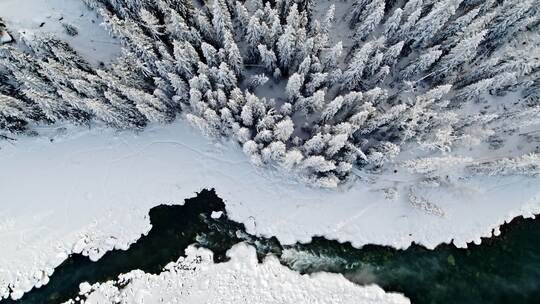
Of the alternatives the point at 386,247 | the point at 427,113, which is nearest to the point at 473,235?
the point at 386,247

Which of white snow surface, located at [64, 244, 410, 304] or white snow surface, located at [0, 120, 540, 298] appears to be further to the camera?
white snow surface, located at [0, 120, 540, 298]

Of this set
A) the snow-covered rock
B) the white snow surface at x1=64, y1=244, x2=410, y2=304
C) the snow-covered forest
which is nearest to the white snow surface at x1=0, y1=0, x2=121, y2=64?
the snow-covered rock

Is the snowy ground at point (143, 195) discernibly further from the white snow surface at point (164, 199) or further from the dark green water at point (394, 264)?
the dark green water at point (394, 264)

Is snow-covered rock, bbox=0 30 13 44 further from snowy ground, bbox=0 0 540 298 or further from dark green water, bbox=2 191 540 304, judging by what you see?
dark green water, bbox=2 191 540 304

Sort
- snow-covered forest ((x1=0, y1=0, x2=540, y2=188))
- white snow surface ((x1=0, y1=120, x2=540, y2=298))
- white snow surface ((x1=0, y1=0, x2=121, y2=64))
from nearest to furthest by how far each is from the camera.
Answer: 1. snow-covered forest ((x1=0, y1=0, x2=540, y2=188))
2. white snow surface ((x1=0, y1=120, x2=540, y2=298))
3. white snow surface ((x1=0, y1=0, x2=121, y2=64))

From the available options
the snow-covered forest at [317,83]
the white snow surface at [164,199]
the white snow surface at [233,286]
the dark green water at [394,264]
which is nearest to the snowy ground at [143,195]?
the white snow surface at [164,199]

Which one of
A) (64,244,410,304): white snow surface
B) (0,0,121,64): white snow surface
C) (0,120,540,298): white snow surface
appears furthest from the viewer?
(0,0,121,64): white snow surface
